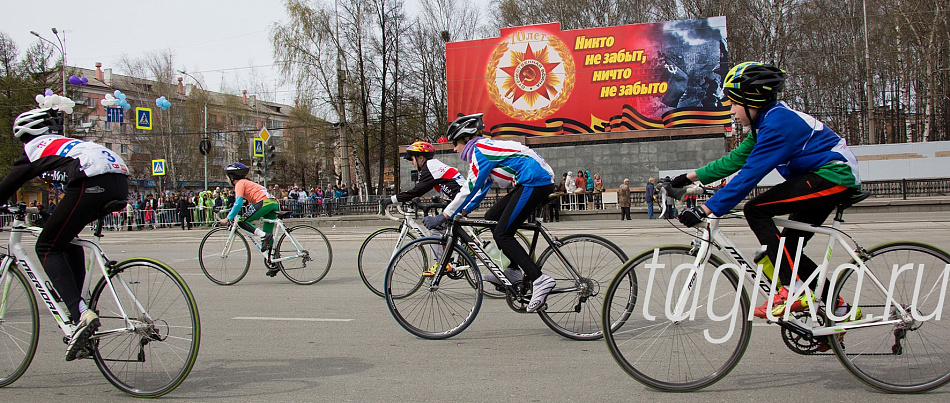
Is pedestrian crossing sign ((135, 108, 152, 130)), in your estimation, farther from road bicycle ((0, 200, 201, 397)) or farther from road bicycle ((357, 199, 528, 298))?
road bicycle ((0, 200, 201, 397))

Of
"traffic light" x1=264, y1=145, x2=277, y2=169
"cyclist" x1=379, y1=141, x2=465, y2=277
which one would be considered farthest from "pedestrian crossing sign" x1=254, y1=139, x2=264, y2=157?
"cyclist" x1=379, y1=141, x2=465, y2=277

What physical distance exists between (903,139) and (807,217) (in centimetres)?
5391

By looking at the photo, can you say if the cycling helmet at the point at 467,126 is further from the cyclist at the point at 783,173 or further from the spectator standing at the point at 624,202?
the spectator standing at the point at 624,202

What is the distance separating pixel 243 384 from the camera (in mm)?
4461

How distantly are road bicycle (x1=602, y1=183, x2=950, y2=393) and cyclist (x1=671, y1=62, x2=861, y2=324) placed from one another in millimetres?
65

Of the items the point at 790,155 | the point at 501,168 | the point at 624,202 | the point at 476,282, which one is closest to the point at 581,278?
the point at 476,282

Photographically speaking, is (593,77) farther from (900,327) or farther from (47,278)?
(47,278)

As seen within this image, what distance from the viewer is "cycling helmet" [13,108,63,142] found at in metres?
4.21

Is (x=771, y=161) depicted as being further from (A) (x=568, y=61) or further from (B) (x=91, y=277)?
(A) (x=568, y=61)

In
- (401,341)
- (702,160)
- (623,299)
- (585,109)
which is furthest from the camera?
(585,109)

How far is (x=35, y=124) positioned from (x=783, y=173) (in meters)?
4.50

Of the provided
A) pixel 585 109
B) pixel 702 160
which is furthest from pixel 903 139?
pixel 585 109

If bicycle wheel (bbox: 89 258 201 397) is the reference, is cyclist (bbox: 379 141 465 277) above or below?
above

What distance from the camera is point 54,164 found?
13.8ft
